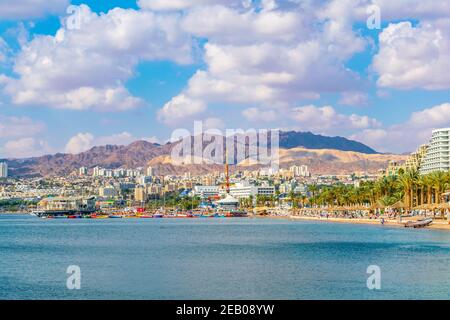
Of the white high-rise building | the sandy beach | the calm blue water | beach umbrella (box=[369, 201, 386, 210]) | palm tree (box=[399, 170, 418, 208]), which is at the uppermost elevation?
the white high-rise building

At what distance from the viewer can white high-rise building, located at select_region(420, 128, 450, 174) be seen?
6280 inches

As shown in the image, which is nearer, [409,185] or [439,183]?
[439,183]

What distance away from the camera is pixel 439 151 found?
162m

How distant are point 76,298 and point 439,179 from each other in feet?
253

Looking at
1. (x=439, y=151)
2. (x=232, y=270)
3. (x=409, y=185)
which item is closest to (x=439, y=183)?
(x=409, y=185)

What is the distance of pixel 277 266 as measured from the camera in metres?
46.2

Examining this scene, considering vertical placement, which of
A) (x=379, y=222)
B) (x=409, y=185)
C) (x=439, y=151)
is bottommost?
(x=379, y=222)

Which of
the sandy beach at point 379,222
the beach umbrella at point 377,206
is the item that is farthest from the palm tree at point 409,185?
the beach umbrella at point 377,206

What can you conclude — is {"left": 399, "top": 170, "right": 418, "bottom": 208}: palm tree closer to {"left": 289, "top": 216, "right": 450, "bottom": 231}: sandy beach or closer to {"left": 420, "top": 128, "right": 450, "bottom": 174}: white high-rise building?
{"left": 289, "top": 216, "right": 450, "bottom": 231}: sandy beach

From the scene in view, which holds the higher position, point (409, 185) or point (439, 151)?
point (439, 151)

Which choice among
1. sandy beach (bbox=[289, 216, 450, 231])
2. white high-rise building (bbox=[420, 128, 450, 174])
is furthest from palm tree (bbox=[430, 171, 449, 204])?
white high-rise building (bbox=[420, 128, 450, 174])

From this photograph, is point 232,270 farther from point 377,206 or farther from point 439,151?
point 439,151
